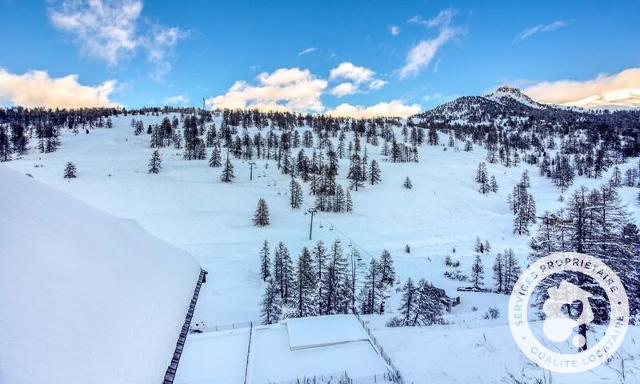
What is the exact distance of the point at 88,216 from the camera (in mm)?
15000

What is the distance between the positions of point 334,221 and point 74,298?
68.5 metres

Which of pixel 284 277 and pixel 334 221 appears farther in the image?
pixel 334 221

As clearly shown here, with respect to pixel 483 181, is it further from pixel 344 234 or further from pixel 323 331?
pixel 323 331

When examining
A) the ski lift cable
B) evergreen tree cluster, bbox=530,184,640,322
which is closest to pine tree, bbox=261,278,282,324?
the ski lift cable

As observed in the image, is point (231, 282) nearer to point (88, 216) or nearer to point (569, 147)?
point (88, 216)

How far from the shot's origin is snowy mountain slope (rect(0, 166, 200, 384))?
23.8 feet

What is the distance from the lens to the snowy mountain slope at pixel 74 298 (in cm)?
724

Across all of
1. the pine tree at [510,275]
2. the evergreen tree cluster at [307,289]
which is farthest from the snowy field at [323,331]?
the pine tree at [510,275]

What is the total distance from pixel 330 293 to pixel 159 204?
54.0 meters

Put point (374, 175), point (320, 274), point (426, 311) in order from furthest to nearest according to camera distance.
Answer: point (374, 175)
point (320, 274)
point (426, 311)

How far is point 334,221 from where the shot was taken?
76750mm

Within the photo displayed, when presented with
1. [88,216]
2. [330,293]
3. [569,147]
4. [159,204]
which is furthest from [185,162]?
[569,147]

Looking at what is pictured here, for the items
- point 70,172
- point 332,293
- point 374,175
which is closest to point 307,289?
point 332,293

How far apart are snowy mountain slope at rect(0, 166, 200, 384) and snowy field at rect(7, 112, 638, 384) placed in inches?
342
